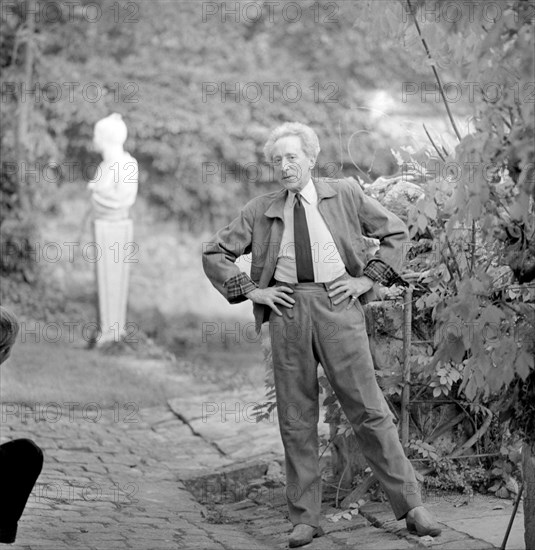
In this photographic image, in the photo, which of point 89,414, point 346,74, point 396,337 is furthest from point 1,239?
point 396,337

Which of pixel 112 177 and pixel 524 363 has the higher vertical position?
pixel 112 177

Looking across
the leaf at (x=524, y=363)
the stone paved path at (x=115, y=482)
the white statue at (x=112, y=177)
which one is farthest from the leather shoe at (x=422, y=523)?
the white statue at (x=112, y=177)

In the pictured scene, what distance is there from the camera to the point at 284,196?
215 inches

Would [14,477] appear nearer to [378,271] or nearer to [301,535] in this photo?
[301,535]

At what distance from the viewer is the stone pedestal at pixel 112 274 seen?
11.5 m

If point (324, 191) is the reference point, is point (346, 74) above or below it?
above

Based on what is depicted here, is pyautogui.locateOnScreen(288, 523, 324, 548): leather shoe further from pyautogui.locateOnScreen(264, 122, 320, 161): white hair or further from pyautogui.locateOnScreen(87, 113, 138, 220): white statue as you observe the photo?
pyautogui.locateOnScreen(87, 113, 138, 220): white statue

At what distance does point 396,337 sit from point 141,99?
10.4 meters

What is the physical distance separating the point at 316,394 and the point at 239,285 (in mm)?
636

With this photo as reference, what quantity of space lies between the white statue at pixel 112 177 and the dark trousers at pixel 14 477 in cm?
709

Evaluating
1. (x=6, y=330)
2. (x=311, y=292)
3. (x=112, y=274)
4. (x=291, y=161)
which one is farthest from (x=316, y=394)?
(x=112, y=274)

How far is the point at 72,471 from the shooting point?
283 inches

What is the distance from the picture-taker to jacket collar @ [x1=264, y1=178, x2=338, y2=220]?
5.39 meters

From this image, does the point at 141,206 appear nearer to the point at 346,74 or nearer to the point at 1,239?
the point at 1,239
